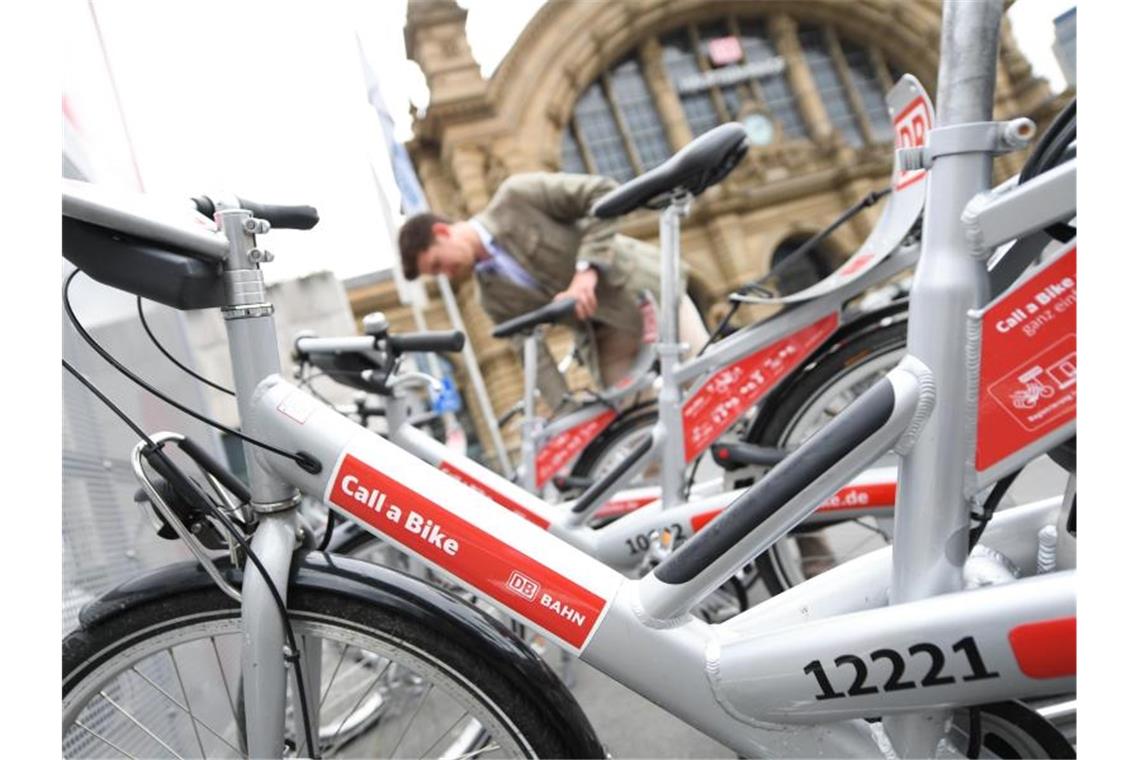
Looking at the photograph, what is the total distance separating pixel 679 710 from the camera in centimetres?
94

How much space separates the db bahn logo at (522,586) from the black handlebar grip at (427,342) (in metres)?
1.18

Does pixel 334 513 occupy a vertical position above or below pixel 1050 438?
above

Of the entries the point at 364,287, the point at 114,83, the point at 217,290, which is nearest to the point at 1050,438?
the point at 217,290

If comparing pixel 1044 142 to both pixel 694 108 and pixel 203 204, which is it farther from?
pixel 694 108

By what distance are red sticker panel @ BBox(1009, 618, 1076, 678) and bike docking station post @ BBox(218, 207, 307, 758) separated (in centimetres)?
86

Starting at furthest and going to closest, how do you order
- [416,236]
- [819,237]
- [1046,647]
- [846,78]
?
[846,78] → [416,236] → [819,237] → [1046,647]

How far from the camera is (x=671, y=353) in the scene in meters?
2.12

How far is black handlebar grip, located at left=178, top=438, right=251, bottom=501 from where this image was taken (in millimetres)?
982

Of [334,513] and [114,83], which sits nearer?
[334,513]

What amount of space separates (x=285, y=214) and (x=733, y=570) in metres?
0.83

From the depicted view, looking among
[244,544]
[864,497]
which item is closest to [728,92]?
[864,497]

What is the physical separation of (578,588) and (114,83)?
2.79 m
